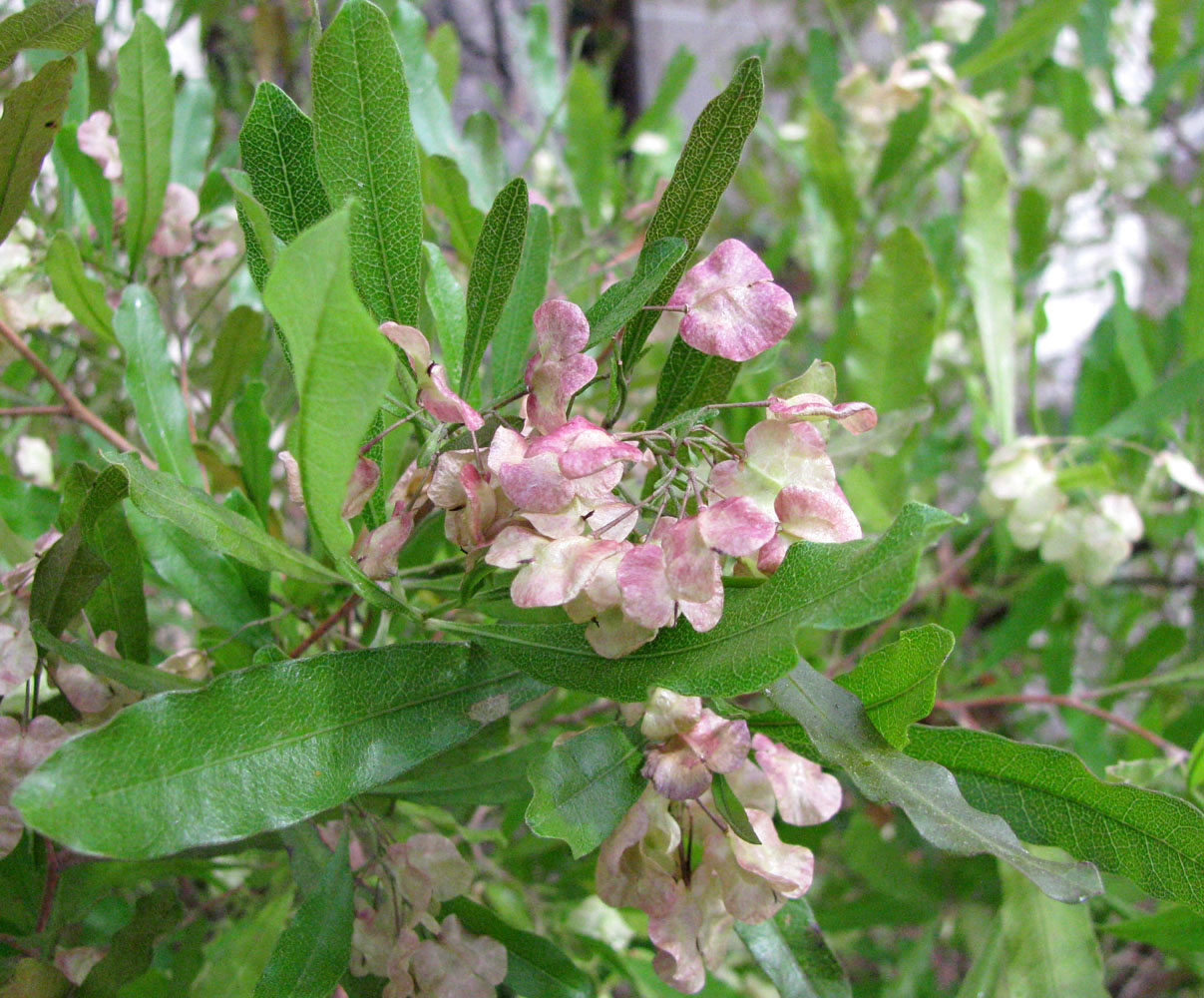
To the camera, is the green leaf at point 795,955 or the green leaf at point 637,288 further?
the green leaf at point 795,955

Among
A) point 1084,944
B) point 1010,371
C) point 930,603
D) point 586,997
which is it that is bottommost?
point 930,603

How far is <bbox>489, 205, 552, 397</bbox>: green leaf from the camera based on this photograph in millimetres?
517

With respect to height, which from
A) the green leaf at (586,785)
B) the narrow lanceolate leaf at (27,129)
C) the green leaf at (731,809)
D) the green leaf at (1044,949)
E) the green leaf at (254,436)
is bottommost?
the green leaf at (1044,949)

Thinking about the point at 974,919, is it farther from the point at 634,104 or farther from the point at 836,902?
the point at 634,104

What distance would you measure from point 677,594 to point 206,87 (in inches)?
29.1

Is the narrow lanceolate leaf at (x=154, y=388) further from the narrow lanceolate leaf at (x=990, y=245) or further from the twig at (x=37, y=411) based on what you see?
the narrow lanceolate leaf at (x=990, y=245)

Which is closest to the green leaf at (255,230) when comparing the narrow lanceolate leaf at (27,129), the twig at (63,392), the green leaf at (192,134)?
the narrow lanceolate leaf at (27,129)

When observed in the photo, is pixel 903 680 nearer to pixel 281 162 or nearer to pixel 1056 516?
pixel 281 162

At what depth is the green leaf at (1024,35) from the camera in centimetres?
105

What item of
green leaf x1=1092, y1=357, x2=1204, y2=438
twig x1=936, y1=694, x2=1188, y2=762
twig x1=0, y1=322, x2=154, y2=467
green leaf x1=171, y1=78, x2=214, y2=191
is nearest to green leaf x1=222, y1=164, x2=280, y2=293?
twig x1=0, y1=322, x2=154, y2=467

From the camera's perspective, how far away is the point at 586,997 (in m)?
0.50

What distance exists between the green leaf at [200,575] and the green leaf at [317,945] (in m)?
0.15

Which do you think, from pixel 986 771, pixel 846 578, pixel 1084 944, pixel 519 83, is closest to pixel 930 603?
pixel 1084 944

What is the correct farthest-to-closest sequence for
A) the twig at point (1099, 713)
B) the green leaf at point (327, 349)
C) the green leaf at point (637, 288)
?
the twig at point (1099, 713) < the green leaf at point (637, 288) < the green leaf at point (327, 349)
